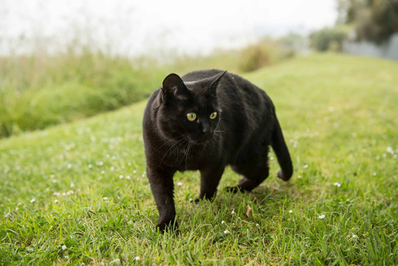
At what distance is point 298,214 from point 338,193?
0.70 m

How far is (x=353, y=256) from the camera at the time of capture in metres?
1.73

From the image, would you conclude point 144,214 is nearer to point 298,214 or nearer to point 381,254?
point 298,214

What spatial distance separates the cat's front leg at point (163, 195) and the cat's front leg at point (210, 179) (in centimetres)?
25

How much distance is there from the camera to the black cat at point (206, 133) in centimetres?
190

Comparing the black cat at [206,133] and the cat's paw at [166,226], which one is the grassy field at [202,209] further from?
the black cat at [206,133]

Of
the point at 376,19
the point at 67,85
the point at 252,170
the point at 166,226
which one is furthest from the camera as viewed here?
the point at 376,19

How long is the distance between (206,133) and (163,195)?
557 mm

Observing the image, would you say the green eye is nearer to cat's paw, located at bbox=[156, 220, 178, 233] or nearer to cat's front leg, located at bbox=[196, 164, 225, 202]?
cat's front leg, located at bbox=[196, 164, 225, 202]

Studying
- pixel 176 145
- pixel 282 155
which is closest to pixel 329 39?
pixel 282 155

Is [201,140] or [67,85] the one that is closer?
[201,140]

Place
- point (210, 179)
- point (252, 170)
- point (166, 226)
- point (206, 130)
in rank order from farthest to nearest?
point (252, 170) < point (210, 179) < point (166, 226) < point (206, 130)

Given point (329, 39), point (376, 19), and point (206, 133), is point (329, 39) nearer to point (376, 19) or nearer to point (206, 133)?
point (376, 19)

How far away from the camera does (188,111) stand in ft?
6.19

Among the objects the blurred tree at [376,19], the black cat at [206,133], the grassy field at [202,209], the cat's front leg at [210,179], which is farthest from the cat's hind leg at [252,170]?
the blurred tree at [376,19]
